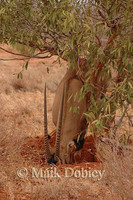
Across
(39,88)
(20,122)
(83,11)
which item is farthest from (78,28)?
(39,88)

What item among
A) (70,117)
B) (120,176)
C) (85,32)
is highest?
(85,32)

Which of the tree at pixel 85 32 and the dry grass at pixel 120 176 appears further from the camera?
the tree at pixel 85 32

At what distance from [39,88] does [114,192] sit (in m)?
8.73

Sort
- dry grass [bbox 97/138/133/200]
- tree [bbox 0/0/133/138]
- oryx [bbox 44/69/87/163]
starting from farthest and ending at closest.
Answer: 1. oryx [bbox 44/69/87/163]
2. tree [bbox 0/0/133/138]
3. dry grass [bbox 97/138/133/200]

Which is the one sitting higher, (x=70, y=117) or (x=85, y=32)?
(x=85, y=32)

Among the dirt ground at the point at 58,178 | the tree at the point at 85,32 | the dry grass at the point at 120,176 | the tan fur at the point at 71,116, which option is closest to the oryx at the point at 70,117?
the tan fur at the point at 71,116

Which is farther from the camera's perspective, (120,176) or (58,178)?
(58,178)

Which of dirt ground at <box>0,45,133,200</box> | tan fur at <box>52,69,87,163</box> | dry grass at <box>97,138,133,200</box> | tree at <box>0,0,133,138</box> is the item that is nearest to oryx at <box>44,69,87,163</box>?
tan fur at <box>52,69,87,163</box>

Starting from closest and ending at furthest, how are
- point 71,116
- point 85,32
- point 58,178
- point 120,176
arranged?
point 120,176 < point 85,32 < point 58,178 < point 71,116

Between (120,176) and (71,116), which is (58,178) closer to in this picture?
(120,176)

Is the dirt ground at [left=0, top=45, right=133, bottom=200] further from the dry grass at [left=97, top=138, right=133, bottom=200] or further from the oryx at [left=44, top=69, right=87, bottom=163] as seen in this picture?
the oryx at [left=44, top=69, right=87, bottom=163]

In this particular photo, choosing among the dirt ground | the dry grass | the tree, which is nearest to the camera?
the dry grass

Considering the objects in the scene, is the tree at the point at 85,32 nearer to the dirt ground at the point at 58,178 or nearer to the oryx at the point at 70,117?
the dirt ground at the point at 58,178

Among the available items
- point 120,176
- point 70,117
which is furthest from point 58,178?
point 70,117
